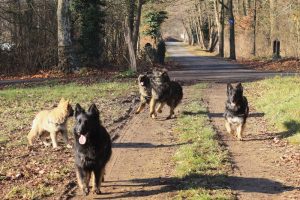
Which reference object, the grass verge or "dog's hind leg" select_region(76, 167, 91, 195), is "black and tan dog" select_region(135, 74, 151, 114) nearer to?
the grass verge

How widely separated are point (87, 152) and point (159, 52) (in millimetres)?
28034

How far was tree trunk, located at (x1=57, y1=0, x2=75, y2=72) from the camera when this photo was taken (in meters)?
27.4

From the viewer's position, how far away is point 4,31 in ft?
102

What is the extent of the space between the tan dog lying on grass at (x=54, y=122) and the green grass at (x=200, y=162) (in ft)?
7.84

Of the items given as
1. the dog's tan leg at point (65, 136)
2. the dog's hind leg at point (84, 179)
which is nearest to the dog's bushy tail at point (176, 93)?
the dog's tan leg at point (65, 136)

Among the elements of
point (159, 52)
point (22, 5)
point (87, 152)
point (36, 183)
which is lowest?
point (36, 183)

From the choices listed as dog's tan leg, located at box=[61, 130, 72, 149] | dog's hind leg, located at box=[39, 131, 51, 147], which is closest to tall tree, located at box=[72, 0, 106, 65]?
dog's hind leg, located at box=[39, 131, 51, 147]

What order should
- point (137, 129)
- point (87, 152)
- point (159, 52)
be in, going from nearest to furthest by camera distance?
point (87, 152), point (137, 129), point (159, 52)

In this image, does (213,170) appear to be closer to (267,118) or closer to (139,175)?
(139,175)

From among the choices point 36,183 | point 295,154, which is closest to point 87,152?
point 36,183

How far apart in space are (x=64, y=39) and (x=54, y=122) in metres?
19.5

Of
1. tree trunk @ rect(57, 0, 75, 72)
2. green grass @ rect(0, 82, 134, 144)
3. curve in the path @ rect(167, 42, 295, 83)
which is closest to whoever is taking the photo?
green grass @ rect(0, 82, 134, 144)

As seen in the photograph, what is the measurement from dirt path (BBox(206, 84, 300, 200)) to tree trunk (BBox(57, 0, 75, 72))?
17605mm

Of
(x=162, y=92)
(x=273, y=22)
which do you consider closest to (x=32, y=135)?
(x=162, y=92)
